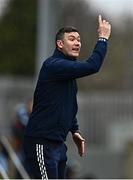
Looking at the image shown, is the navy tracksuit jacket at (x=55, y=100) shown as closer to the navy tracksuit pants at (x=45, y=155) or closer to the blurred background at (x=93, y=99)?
the navy tracksuit pants at (x=45, y=155)

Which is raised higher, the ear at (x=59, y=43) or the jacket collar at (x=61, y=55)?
the ear at (x=59, y=43)

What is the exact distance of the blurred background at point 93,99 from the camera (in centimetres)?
1415

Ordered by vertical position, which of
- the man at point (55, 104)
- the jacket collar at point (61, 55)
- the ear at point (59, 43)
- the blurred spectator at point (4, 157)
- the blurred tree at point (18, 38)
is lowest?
the blurred tree at point (18, 38)

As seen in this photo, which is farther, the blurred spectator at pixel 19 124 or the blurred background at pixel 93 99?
the blurred background at pixel 93 99

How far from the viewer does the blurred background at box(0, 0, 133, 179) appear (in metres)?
14.1

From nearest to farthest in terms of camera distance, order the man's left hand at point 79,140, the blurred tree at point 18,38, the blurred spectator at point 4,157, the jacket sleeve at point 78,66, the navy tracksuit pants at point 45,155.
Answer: the jacket sleeve at point 78,66, the navy tracksuit pants at point 45,155, the man's left hand at point 79,140, the blurred spectator at point 4,157, the blurred tree at point 18,38

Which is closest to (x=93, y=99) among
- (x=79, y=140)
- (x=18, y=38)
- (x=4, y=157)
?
(x=4, y=157)

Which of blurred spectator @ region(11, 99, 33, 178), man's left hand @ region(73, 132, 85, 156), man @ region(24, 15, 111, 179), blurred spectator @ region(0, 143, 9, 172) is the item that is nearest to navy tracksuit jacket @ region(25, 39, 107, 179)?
man @ region(24, 15, 111, 179)

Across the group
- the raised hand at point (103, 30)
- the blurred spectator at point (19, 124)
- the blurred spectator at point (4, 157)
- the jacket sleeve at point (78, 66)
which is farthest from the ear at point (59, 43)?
the blurred spectator at point (4, 157)

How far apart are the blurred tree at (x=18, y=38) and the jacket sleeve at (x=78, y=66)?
2333 centimetres

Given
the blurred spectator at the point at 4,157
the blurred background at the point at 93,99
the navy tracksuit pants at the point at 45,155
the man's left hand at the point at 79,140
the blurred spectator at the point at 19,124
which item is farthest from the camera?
the blurred background at the point at 93,99

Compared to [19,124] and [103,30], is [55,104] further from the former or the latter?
[19,124]

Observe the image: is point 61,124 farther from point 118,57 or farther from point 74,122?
point 118,57

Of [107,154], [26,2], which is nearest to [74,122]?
[107,154]
